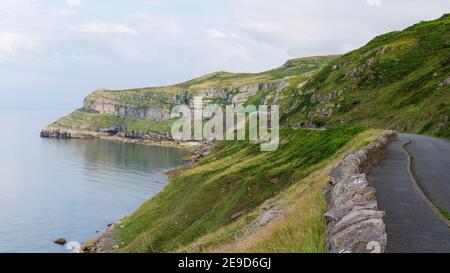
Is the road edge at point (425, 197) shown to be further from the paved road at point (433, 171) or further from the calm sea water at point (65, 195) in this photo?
the calm sea water at point (65, 195)

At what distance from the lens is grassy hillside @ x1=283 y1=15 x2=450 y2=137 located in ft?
258

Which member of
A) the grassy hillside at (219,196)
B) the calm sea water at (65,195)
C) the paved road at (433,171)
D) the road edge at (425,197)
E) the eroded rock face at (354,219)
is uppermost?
the eroded rock face at (354,219)

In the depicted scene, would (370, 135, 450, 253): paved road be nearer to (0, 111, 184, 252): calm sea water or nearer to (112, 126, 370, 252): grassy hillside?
(112, 126, 370, 252): grassy hillside

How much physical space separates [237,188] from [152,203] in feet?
65.3

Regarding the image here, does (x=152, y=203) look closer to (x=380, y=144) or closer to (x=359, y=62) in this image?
(x=380, y=144)

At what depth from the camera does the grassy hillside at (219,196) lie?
4625cm

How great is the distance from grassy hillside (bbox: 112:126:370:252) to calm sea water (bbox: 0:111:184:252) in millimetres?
17121

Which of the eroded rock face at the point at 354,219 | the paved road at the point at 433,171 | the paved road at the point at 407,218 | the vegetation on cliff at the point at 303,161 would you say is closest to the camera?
the eroded rock face at the point at 354,219

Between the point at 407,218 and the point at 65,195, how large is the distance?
109637 millimetres

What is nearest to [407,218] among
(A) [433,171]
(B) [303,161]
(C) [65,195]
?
(A) [433,171]

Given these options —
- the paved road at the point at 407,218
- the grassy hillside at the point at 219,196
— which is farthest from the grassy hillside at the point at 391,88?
the paved road at the point at 407,218

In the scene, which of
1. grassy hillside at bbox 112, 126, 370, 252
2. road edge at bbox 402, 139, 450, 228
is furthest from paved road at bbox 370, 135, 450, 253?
grassy hillside at bbox 112, 126, 370, 252

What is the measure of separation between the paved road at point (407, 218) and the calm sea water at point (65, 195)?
58.9 m
